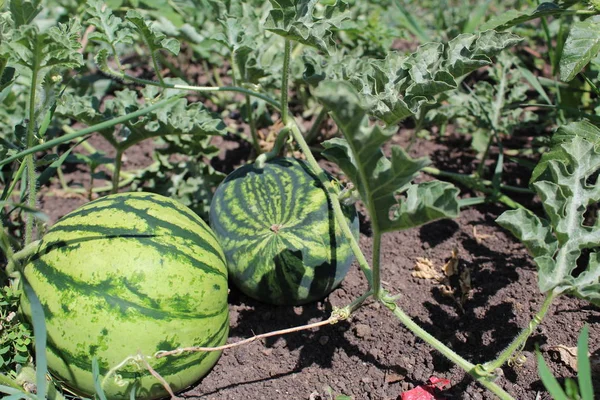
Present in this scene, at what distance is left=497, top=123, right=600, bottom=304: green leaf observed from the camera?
1967mm

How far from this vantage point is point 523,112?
3.69m

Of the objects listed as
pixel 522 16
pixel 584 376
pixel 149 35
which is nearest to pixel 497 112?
pixel 522 16

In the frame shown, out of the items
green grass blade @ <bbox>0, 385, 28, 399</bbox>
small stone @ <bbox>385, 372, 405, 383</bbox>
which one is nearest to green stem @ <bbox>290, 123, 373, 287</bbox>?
small stone @ <bbox>385, 372, 405, 383</bbox>

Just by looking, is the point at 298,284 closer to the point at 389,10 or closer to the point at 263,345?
the point at 263,345

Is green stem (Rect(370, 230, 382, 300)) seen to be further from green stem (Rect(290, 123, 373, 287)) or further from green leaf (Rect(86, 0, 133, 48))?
green leaf (Rect(86, 0, 133, 48))

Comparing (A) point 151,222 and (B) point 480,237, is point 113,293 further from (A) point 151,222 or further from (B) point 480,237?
(B) point 480,237

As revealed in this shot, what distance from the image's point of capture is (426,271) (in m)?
2.90

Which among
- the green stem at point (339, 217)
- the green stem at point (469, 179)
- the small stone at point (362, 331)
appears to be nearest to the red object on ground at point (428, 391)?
the small stone at point (362, 331)

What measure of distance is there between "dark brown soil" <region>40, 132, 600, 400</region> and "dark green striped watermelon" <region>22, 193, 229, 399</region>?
0.27m

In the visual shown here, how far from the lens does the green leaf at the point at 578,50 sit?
7.59 feet

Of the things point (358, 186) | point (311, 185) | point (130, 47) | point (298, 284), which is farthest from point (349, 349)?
point (130, 47)

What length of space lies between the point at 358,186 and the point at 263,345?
0.98 m

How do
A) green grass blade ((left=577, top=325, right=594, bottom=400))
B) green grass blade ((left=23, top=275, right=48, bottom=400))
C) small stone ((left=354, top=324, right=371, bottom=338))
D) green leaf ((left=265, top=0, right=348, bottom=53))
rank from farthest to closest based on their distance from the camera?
small stone ((left=354, top=324, right=371, bottom=338))
green leaf ((left=265, top=0, right=348, bottom=53))
green grass blade ((left=23, top=275, right=48, bottom=400))
green grass blade ((left=577, top=325, right=594, bottom=400))

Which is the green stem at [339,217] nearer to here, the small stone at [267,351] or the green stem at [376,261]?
the green stem at [376,261]
